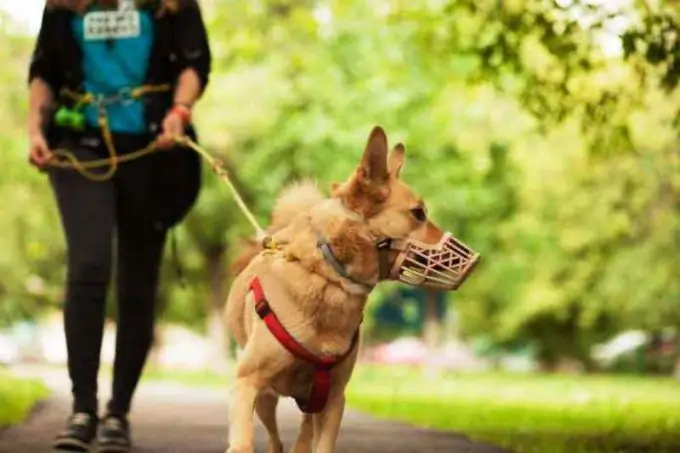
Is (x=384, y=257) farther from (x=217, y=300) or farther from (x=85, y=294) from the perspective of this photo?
(x=217, y=300)

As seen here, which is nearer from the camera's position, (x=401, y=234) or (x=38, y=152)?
(x=401, y=234)

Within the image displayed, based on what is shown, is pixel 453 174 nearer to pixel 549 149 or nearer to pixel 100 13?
pixel 549 149

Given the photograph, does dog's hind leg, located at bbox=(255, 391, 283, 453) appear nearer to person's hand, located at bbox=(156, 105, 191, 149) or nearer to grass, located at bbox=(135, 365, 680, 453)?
grass, located at bbox=(135, 365, 680, 453)

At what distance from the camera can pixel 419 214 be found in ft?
18.5

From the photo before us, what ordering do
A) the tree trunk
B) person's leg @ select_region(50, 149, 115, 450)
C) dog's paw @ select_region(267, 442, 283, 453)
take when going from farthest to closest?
the tree trunk < person's leg @ select_region(50, 149, 115, 450) < dog's paw @ select_region(267, 442, 283, 453)

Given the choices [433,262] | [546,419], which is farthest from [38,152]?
[546,419]

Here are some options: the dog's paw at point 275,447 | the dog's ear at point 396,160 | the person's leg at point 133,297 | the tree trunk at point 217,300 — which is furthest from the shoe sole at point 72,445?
the tree trunk at point 217,300

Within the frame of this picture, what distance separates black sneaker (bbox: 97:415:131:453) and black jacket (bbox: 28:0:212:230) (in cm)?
103

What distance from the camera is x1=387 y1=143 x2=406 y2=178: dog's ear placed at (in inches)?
225

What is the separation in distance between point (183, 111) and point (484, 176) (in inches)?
1377

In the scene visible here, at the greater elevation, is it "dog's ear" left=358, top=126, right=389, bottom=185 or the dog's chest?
"dog's ear" left=358, top=126, right=389, bottom=185

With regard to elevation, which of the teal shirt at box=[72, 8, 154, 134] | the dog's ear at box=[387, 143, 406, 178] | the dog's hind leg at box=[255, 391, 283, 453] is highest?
the teal shirt at box=[72, 8, 154, 134]

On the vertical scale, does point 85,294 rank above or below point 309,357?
above

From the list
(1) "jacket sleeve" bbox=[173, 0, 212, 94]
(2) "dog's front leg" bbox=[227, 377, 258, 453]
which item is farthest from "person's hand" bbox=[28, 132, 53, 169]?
(2) "dog's front leg" bbox=[227, 377, 258, 453]
